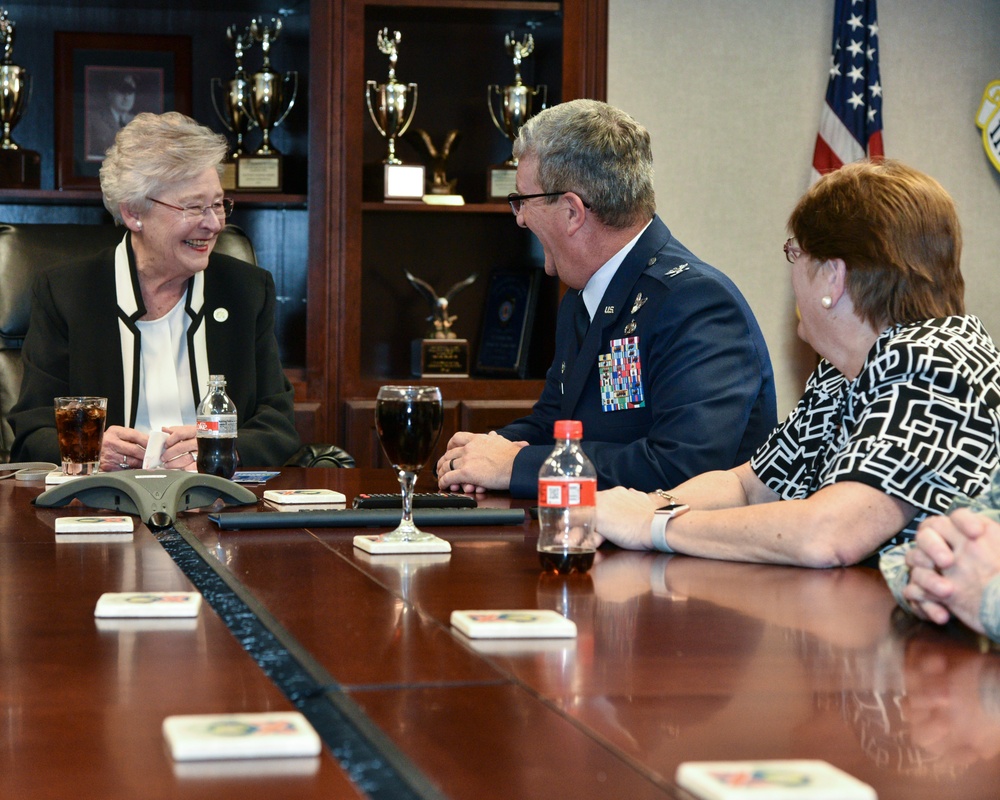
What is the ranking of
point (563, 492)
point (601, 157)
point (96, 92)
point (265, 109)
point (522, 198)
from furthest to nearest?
point (96, 92)
point (265, 109)
point (522, 198)
point (601, 157)
point (563, 492)

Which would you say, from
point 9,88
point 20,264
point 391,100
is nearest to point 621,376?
point 20,264

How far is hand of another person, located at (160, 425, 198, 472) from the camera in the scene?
2.34 meters

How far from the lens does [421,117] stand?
4.34 metres

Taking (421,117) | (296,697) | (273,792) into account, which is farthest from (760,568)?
(421,117)

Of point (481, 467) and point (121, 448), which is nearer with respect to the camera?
point (481, 467)

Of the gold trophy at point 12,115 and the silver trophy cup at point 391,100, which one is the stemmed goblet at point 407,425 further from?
the gold trophy at point 12,115

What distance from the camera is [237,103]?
4.04 metres

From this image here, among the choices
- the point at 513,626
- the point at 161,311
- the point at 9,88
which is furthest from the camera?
the point at 9,88

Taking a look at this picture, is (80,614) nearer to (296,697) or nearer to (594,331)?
(296,697)

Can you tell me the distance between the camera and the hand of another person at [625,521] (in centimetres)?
156

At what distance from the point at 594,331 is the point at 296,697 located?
1.63 m

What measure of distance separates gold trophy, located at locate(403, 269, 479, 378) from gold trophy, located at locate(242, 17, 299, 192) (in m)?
0.56

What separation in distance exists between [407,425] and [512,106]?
2815mm

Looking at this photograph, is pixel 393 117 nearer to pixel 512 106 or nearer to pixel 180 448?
pixel 512 106
